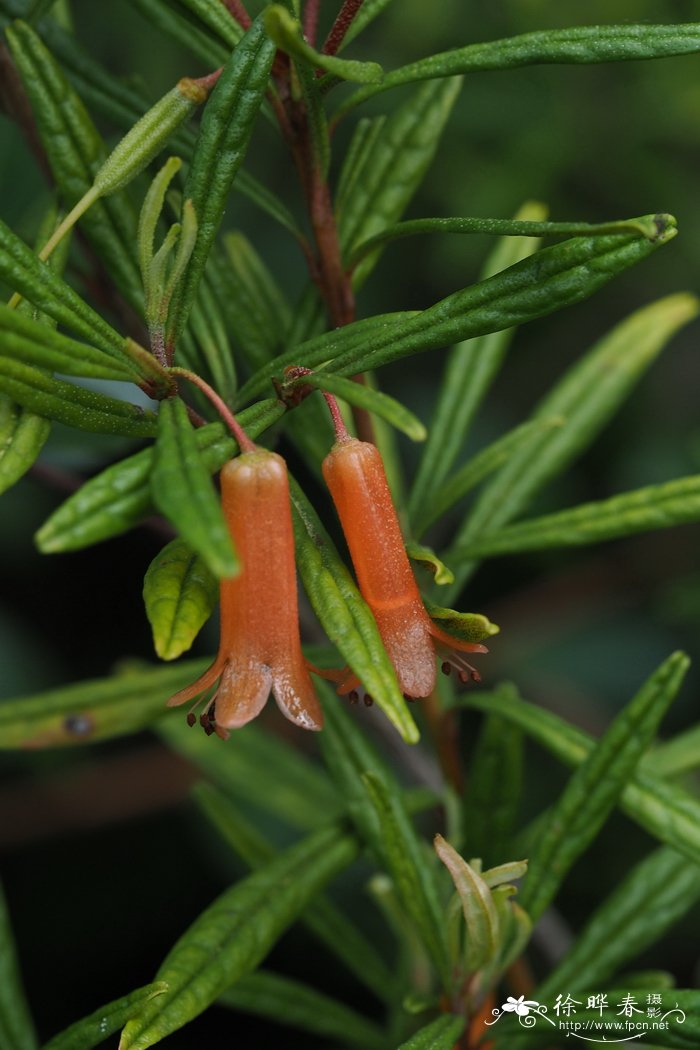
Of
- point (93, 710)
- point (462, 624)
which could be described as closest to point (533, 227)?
point (462, 624)

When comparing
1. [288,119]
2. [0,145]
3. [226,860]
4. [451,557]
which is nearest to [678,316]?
[451,557]

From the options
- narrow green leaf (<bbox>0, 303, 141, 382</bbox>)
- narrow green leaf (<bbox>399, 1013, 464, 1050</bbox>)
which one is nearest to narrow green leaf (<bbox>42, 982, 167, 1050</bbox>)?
narrow green leaf (<bbox>399, 1013, 464, 1050</bbox>)

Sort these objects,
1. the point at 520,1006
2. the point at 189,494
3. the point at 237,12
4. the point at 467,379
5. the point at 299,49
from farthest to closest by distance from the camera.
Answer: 1. the point at 467,379
2. the point at 520,1006
3. the point at 237,12
4. the point at 299,49
5. the point at 189,494

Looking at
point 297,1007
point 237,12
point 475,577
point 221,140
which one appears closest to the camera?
point 221,140

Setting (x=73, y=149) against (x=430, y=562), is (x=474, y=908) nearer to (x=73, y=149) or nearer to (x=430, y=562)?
(x=430, y=562)

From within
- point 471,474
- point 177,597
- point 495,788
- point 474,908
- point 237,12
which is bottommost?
point 474,908

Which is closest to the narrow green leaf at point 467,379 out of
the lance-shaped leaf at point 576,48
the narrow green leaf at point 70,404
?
the lance-shaped leaf at point 576,48
